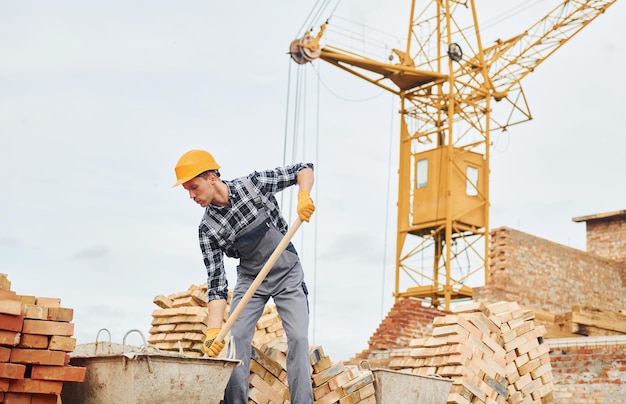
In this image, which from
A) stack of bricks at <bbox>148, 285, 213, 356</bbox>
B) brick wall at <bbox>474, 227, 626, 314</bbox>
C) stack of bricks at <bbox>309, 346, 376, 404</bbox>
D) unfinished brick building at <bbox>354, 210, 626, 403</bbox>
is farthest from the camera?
brick wall at <bbox>474, 227, 626, 314</bbox>

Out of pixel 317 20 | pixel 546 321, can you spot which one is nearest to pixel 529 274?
pixel 546 321

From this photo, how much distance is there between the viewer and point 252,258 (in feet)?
17.8

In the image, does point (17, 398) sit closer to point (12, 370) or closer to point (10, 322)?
point (12, 370)

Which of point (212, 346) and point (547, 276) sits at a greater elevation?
point (547, 276)

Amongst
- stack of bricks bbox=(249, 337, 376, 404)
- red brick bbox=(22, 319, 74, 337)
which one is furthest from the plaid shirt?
red brick bbox=(22, 319, 74, 337)

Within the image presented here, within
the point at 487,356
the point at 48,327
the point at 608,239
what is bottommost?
the point at 48,327

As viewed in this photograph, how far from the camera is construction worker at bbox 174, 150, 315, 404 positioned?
529cm

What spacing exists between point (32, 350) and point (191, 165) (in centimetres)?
136

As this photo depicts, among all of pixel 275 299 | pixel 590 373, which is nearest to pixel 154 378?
pixel 275 299

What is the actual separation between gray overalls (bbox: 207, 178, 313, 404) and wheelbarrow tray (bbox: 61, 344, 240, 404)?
377 mm

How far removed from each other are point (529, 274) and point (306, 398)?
58.4ft

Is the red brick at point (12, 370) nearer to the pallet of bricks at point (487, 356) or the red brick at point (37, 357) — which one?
the red brick at point (37, 357)

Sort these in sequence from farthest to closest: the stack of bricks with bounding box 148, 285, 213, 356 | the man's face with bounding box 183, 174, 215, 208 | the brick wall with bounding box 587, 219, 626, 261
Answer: the brick wall with bounding box 587, 219, 626, 261, the stack of bricks with bounding box 148, 285, 213, 356, the man's face with bounding box 183, 174, 215, 208

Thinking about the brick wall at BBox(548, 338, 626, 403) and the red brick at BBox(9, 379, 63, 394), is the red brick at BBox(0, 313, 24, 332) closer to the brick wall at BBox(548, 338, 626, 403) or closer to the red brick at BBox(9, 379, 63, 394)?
the red brick at BBox(9, 379, 63, 394)
